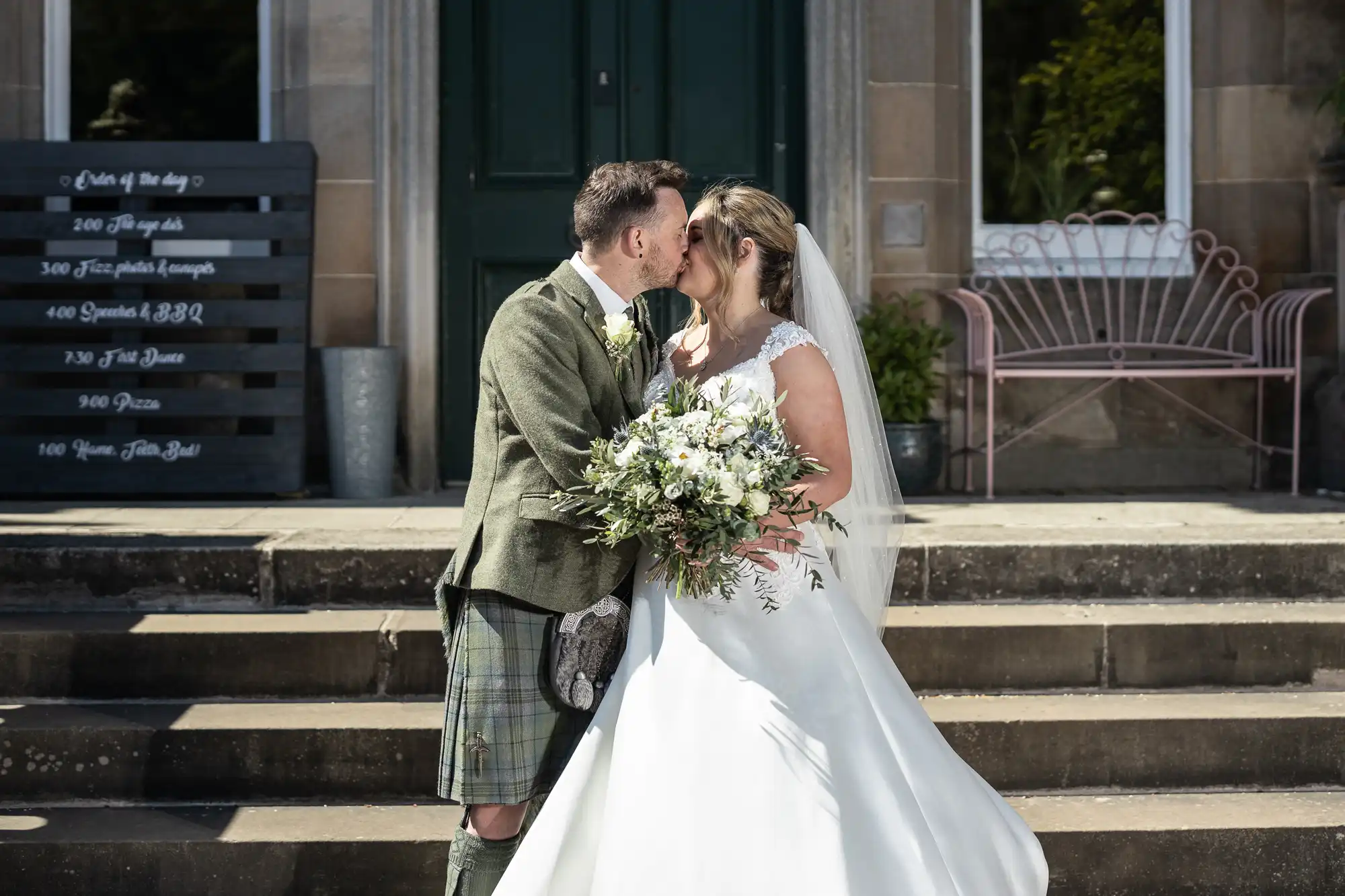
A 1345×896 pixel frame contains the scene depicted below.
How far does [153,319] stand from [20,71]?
143cm

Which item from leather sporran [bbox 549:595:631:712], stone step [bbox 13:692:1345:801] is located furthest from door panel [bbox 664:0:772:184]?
leather sporran [bbox 549:595:631:712]

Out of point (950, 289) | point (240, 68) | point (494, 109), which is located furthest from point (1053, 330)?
point (240, 68)

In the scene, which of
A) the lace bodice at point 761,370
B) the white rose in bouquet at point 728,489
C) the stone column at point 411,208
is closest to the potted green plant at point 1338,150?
the stone column at point 411,208

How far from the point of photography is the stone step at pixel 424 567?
17.2 ft

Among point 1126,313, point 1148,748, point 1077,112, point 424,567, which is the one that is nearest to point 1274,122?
point 1077,112

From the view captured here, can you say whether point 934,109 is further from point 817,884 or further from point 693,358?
point 817,884

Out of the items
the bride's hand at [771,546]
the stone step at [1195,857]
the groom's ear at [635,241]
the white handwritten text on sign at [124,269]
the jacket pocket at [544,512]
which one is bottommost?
the stone step at [1195,857]

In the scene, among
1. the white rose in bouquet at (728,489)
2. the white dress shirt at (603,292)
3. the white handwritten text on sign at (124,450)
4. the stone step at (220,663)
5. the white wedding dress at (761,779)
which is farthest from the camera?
the white handwritten text on sign at (124,450)

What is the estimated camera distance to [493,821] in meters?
3.31

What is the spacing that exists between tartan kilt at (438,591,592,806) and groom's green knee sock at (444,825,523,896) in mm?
90

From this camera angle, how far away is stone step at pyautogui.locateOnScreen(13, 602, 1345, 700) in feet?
15.9

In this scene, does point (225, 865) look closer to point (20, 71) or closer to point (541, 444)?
point (541, 444)

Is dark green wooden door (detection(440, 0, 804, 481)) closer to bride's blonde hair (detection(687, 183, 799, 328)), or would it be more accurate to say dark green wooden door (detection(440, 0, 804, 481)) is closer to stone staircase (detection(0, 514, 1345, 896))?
stone staircase (detection(0, 514, 1345, 896))

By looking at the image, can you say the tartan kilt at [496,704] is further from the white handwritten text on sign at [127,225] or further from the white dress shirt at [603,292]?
the white handwritten text on sign at [127,225]
